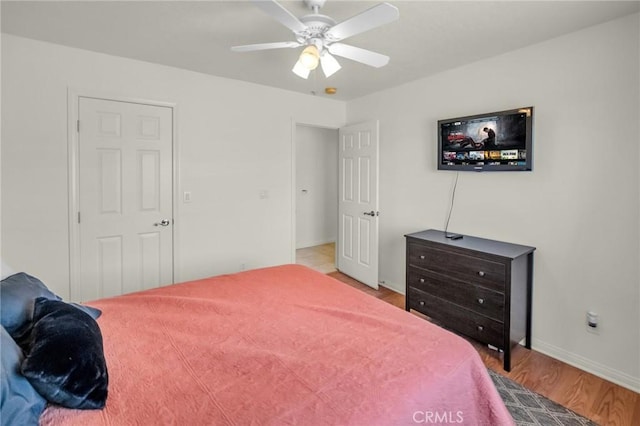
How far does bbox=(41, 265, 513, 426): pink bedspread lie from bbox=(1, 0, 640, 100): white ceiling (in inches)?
71.5

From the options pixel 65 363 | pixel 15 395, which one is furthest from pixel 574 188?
pixel 15 395

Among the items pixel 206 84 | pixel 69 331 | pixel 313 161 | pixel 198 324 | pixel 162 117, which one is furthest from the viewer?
pixel 313 161

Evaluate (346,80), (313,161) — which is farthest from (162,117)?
(313,161)

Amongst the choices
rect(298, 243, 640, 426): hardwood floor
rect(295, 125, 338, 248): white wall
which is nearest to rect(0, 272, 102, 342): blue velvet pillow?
rect(298, 243, 640, 426): hardwood floor

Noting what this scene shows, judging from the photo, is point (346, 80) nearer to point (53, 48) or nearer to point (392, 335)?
point (53, 48)

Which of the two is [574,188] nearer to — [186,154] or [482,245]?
[482,245]

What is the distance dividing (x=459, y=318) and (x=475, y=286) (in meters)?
0.33

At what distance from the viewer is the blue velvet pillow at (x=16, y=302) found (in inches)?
45.1

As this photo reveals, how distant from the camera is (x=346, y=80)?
3533 millimetres

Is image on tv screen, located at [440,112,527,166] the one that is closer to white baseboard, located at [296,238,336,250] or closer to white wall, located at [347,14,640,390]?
white wall, located at [347,14,640,390]

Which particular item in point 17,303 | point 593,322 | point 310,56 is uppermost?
point 310,56

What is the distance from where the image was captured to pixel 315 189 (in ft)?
21.0

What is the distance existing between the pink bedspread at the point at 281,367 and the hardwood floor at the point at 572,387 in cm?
116

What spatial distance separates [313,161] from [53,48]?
4184mm
